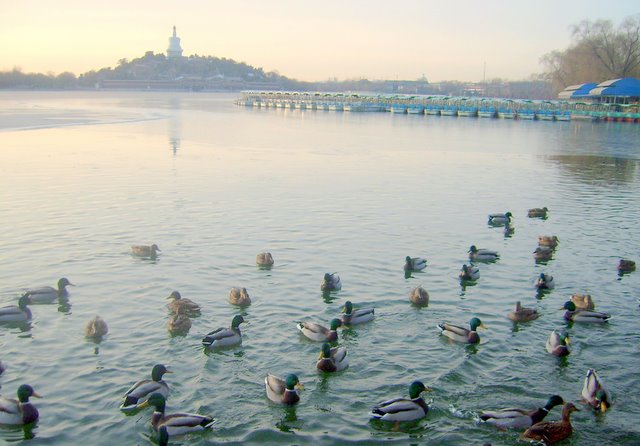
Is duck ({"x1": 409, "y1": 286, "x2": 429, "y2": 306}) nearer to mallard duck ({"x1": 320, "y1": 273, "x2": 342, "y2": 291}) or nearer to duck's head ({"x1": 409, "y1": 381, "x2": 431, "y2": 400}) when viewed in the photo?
mallard duck ({"x1": 320, "y1": 273, "x2": 342, "y2": 291})

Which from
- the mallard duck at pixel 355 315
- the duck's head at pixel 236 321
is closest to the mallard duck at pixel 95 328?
the duck's head at pixel 236 321

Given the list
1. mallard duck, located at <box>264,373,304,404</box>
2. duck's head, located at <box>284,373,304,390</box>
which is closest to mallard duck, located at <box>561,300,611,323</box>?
mallard duck, located at <box>264,373,304,404</box>

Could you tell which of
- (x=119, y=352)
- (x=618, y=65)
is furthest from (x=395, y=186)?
(x=618, y=65)

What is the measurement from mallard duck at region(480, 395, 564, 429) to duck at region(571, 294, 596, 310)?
197 inches

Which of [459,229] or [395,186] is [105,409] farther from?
[395,186]

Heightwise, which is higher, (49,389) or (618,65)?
(618,65)

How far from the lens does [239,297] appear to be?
14680 mm

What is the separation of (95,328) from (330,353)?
4.61 metres

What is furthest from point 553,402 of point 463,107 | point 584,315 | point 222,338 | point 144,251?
point 463,107

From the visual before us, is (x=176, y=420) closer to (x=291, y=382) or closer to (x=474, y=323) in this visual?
(x=291, y=382)

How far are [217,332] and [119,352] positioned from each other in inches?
71.7

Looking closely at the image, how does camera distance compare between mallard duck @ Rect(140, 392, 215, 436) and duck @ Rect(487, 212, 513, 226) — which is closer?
mallard duck @ Rect(140, 392, 215, 436)

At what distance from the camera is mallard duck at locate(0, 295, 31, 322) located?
13438 millimetres

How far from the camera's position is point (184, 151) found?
4272 centimetres
